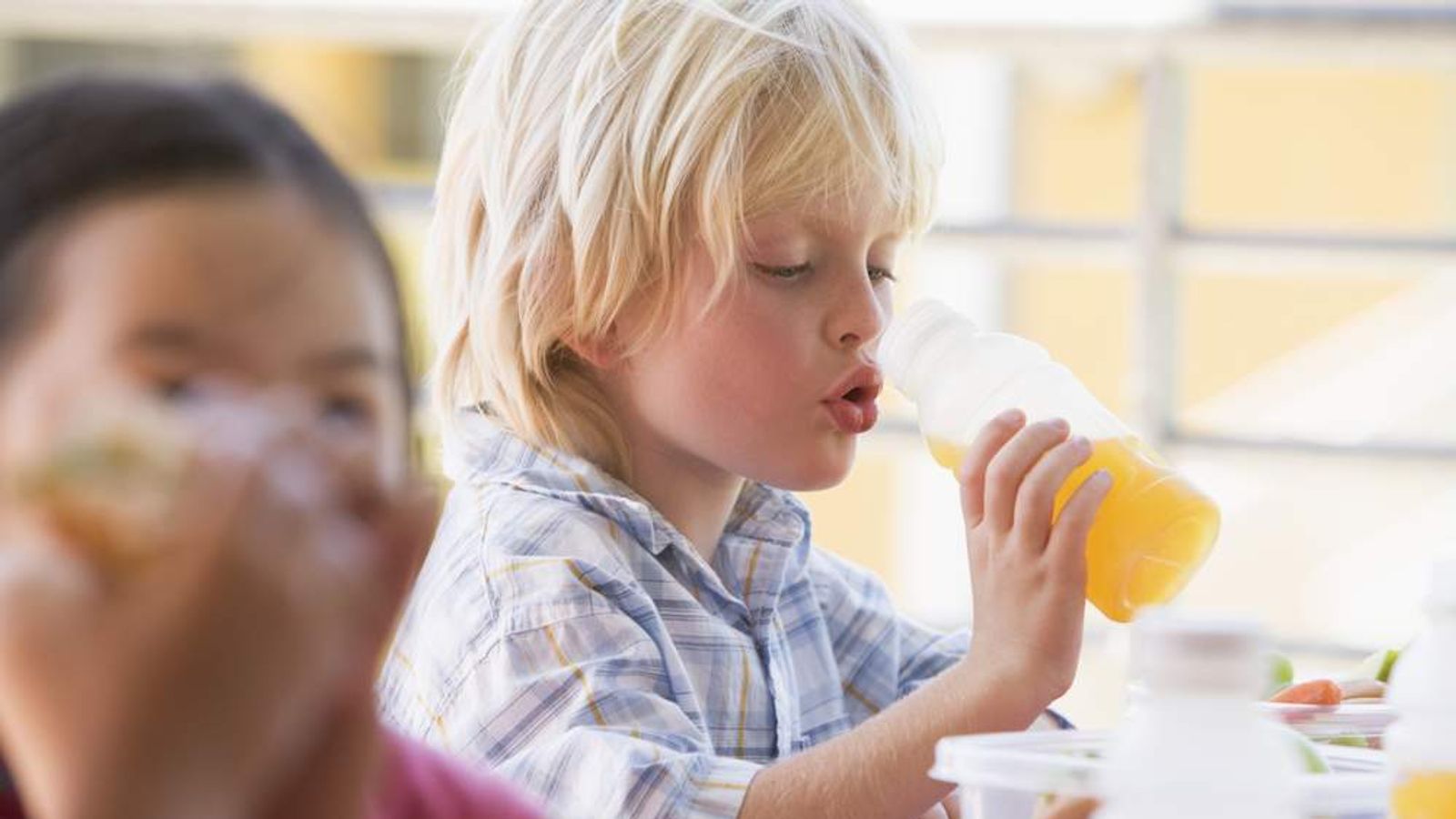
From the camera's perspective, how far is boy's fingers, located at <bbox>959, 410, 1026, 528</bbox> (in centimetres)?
110

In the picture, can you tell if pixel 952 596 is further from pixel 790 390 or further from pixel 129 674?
pixel 129 674

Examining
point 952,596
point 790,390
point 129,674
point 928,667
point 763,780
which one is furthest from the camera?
point 952,596

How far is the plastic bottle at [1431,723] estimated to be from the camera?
0.79 m

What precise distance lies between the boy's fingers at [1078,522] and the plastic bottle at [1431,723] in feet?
0.87

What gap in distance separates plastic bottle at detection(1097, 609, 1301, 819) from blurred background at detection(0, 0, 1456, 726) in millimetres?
1134

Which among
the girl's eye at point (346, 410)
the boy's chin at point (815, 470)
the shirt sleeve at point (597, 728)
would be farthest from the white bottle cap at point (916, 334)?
the girl's eye at point (346, 410)

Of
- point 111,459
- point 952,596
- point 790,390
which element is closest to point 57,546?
point 111,459

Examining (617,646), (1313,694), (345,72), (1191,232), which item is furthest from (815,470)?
(345,72)

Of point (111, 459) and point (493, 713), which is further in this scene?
point (493, 713)

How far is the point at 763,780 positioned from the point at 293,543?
68 cm

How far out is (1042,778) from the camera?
78cm

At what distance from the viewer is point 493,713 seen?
1151mm

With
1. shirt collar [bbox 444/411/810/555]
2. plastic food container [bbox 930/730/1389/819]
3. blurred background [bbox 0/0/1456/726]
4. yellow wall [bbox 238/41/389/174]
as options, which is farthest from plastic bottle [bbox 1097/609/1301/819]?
yellow wall [bbox 238/41/389/174]

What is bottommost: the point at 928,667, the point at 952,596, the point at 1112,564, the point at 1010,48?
the point at 952,596
